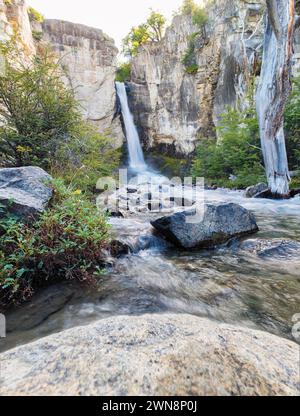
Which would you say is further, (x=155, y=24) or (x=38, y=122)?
(x=155, y=24)

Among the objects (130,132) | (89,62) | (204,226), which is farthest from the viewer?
(130,132)

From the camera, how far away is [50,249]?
2.46 meters

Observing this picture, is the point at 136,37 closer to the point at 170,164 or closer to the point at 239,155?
the point at 170,164

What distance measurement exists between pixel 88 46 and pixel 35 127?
2121 centimetres

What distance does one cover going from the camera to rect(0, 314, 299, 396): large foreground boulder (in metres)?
0.96

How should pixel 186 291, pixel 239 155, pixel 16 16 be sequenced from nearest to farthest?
pixel 186 291, pixel 239 155, pixel 16 16

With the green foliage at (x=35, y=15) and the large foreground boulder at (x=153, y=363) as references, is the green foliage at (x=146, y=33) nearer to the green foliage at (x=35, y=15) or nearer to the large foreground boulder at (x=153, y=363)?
the green foliage at (x=35, y=15)

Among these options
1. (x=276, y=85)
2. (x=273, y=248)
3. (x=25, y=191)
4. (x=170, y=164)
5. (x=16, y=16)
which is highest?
(x=16, y=16)

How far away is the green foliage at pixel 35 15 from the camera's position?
19328 millimetres

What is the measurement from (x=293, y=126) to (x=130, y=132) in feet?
55.0

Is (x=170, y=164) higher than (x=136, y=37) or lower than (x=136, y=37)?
lower

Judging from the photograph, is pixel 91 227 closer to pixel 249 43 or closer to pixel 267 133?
pixel 267 133

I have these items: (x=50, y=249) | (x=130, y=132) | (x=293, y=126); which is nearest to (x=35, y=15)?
(x=130, y=132)

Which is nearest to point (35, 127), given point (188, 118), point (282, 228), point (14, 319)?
point (14, 319)
